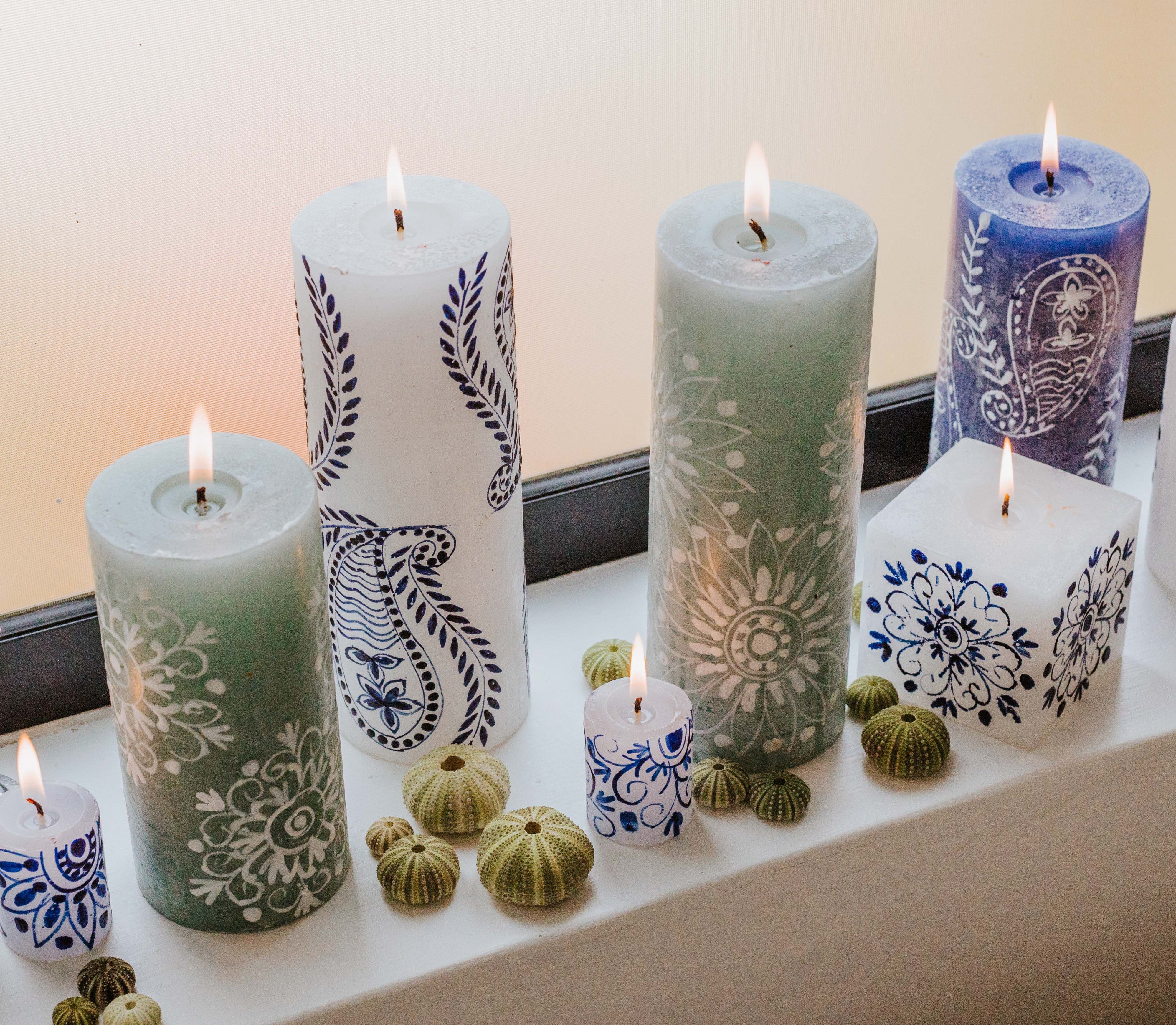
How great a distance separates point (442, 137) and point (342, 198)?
0.51ft

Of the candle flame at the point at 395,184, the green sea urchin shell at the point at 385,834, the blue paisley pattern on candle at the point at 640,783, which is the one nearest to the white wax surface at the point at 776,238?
the candle flame at the point at 395,184

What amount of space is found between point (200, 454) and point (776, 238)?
31cm

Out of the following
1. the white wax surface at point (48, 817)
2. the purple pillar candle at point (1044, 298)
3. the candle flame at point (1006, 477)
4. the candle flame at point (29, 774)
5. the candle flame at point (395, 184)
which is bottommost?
the white wax surface at point (48, 817)

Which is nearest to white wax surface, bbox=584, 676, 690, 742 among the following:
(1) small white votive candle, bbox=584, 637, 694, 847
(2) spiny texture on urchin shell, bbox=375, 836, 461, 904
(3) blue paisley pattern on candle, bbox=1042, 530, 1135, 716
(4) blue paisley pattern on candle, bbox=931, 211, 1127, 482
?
(1) small white votive candle, bbox=584, 637, 694, 847

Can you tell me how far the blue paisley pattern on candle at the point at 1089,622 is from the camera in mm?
865

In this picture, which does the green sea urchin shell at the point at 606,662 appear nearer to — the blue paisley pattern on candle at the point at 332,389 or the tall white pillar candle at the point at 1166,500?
the blue paisley pattern on candle at the point at 332,389

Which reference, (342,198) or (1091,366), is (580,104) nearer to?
(342,198)

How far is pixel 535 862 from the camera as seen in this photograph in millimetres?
783

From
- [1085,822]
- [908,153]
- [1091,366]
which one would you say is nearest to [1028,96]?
[908,153]

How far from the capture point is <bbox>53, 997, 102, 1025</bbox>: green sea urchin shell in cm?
73

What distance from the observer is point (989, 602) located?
33.9 inches

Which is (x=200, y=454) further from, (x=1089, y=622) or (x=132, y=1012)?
(x=1089, y=622)

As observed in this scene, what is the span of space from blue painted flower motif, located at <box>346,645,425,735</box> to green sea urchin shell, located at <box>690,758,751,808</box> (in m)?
0.16

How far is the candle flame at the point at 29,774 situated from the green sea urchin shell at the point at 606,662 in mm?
344
